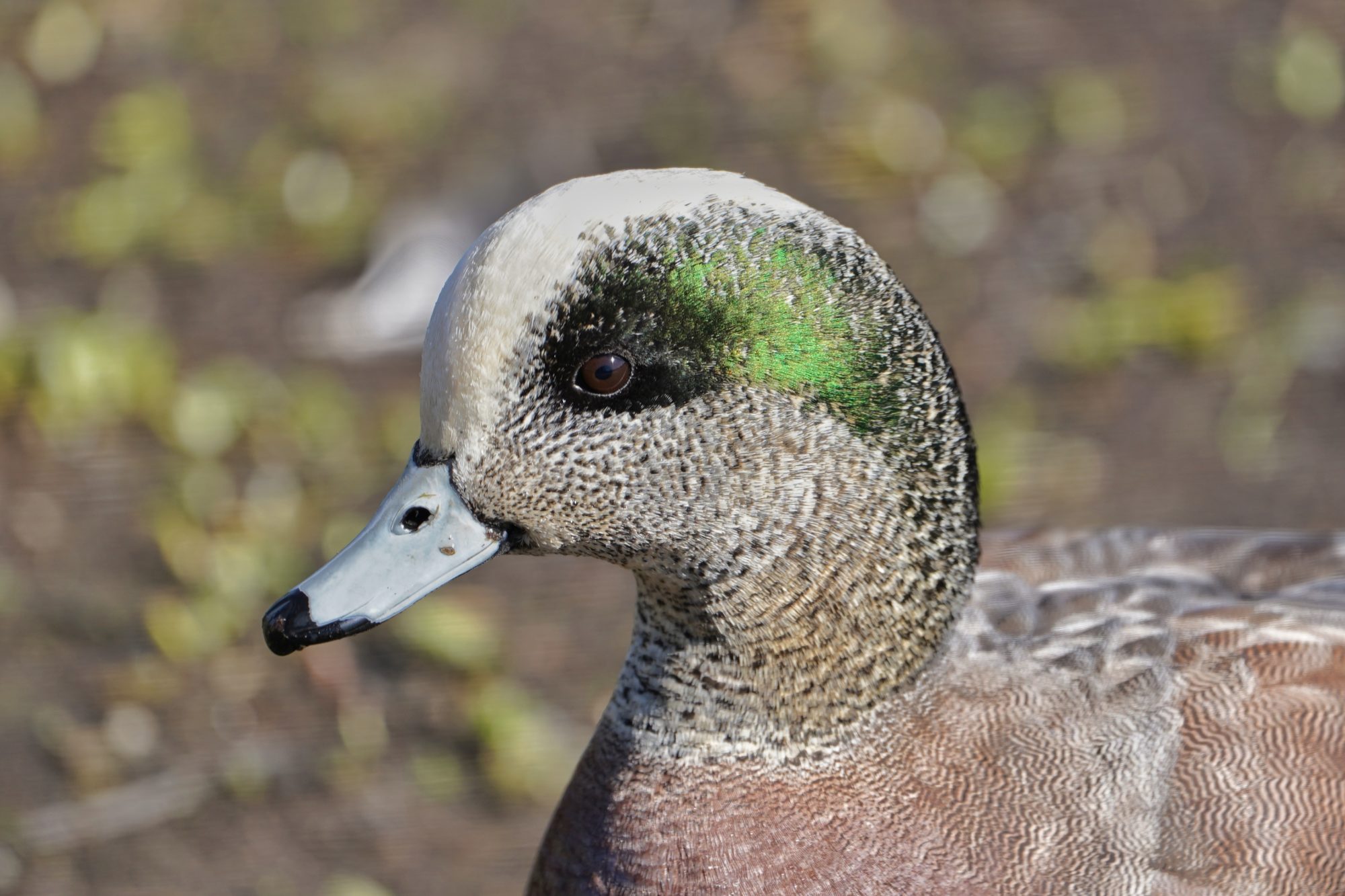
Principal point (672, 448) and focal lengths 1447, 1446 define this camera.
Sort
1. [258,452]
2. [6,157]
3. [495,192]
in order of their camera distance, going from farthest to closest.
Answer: [6,157] → [495,192] → [258,452]

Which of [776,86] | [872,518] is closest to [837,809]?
[872,518]

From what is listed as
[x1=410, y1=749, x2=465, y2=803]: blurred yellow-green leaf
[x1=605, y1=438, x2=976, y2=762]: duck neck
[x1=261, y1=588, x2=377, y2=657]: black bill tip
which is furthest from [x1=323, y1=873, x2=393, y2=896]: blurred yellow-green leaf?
[x1=261, y1=588, x2=377, y2=657]: black bill tip

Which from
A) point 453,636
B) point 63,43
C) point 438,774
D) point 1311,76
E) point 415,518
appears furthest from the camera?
point 63,43

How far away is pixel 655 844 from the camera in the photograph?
1.46 meters

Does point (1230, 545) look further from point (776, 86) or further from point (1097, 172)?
point (776, 86)

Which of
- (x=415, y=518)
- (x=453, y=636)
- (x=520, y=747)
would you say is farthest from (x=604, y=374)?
(x=453, y=636)

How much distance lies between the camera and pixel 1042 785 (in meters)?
1.44

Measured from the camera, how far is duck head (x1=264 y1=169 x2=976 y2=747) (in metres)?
1.26

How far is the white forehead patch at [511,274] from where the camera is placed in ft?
4.09

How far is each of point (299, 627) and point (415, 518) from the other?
0.14m

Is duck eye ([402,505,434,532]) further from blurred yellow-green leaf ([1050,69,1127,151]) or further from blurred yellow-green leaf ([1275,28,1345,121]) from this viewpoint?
blurred yellow-green leaf ([1275,28,1345,121])

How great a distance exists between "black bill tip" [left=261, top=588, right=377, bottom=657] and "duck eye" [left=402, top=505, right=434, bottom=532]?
0.09 metres

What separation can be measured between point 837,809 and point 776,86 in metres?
2.43

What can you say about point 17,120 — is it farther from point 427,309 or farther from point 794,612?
point 794,612
